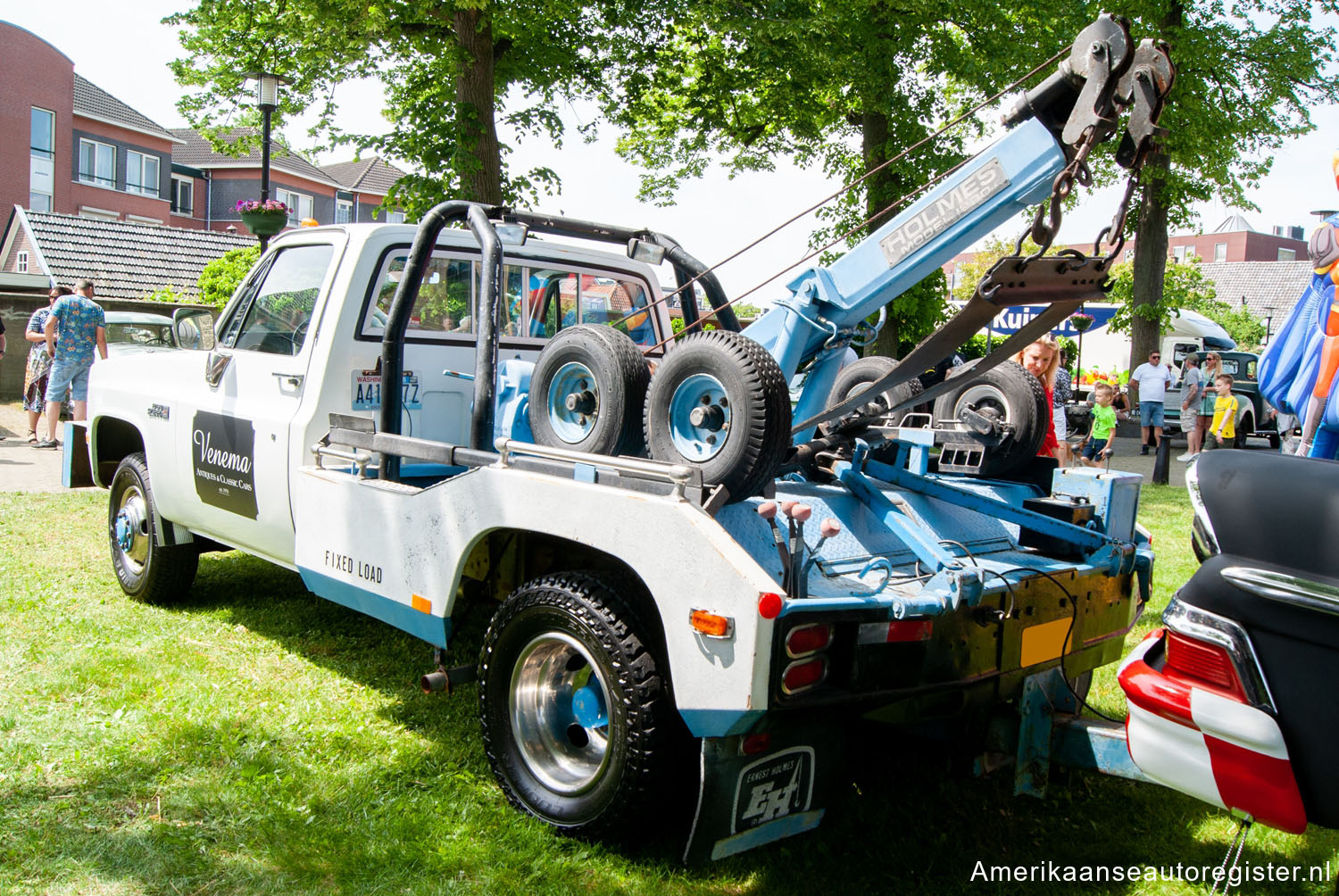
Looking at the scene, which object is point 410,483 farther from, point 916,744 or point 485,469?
point 916,744

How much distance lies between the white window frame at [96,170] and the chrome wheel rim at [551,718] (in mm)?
44029

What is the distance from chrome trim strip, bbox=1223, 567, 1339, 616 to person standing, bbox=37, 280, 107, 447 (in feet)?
41.5

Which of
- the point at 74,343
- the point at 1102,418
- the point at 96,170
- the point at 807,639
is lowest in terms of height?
the point at 807,639

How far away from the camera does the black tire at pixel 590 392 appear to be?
3.79 metres

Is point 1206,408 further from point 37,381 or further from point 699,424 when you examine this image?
point 37,381

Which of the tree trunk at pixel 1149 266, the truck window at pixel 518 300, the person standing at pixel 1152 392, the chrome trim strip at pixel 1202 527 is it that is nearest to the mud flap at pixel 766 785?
the chrome trim strip at pixel 1202 527

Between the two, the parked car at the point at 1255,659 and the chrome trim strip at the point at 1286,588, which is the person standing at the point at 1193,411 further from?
the chrome trim strip at the point at 1286,588

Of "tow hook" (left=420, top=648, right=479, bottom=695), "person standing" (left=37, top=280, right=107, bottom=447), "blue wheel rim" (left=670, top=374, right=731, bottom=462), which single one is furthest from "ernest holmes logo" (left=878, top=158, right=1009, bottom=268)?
"person standing" (left=37, top=280, right=107, bottom=447)

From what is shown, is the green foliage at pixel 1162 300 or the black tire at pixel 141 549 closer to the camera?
the black tire at pixel 141 549

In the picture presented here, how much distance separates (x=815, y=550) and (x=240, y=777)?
228 cm

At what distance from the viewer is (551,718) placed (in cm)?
366

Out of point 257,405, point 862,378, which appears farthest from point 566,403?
point 257,405

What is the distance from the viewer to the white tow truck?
307 cm

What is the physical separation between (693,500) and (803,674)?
586mm
